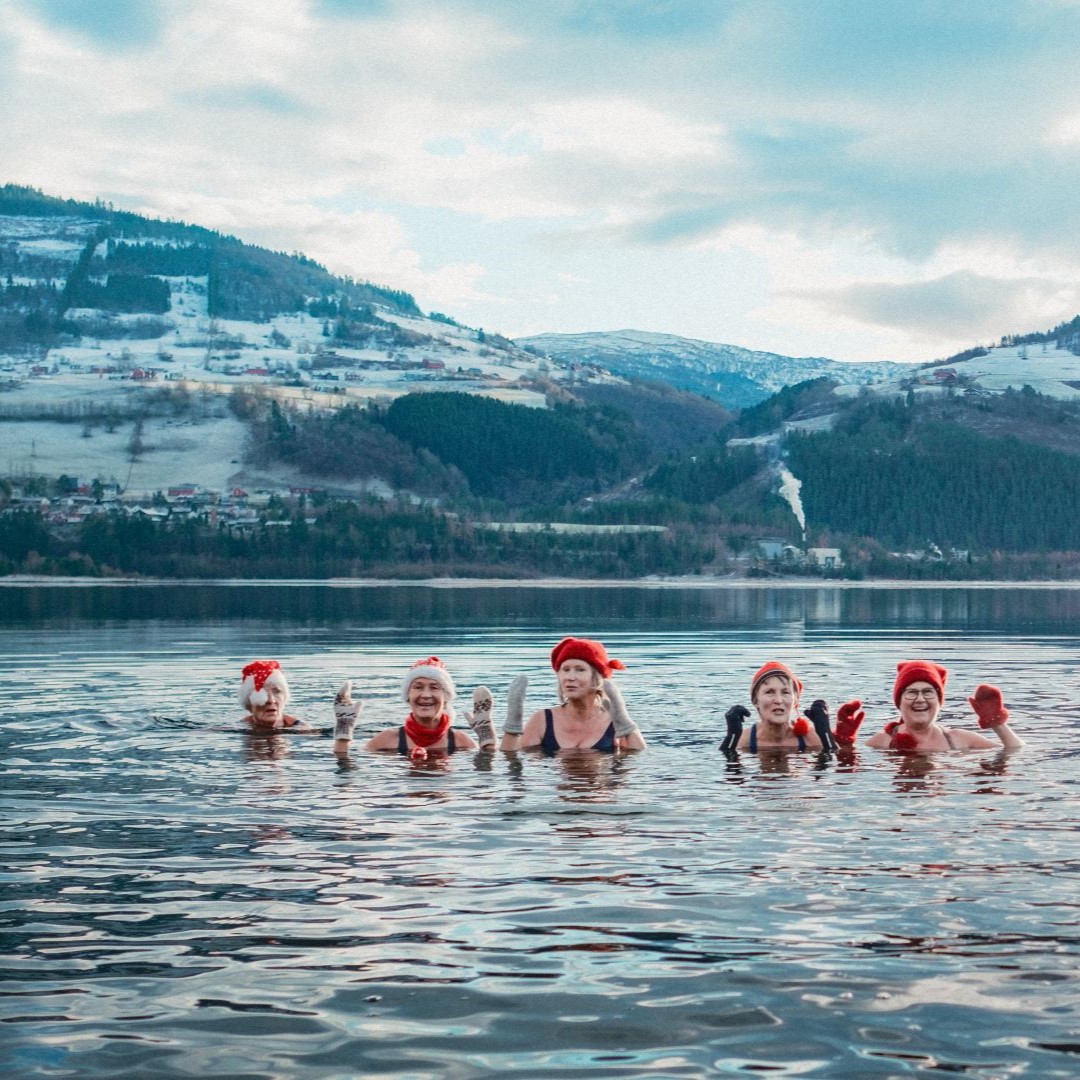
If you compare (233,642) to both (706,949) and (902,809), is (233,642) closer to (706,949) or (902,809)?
(902,809)

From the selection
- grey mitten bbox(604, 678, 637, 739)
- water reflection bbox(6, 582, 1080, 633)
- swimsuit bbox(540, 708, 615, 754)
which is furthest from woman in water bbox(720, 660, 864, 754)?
water reflection bbox(6, 582, 1080, 633)

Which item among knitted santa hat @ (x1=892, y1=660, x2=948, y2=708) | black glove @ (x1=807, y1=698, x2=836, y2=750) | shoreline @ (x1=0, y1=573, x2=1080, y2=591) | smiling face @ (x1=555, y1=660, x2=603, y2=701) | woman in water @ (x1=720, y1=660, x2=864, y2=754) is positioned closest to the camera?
smiling face @ (x1=555, y1=660, x2=603, y2=701)

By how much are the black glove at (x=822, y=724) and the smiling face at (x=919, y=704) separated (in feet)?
4.32

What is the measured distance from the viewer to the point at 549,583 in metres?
173

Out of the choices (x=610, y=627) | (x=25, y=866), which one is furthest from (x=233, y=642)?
(x=25, y=866)

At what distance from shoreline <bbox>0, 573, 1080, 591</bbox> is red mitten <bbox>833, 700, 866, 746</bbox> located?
138188 millimetres

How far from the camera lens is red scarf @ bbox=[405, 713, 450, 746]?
22.5m

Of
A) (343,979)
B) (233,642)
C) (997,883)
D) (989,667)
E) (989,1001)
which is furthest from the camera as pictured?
(233,642)

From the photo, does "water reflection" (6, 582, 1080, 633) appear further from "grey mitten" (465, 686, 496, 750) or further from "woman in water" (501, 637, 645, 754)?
"grey mitten" (465, 686, 496, 750)

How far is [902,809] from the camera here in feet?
A: 56.3

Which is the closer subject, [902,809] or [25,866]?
[25,866]

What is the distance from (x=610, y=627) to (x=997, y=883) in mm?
55505

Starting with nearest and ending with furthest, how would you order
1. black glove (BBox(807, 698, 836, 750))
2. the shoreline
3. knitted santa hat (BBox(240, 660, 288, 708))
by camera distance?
1. black glove (BBox(807, 698, 836, 750))
2. knitted santa hat (BBox(240, 660, 288, 708))
3. the shoreline

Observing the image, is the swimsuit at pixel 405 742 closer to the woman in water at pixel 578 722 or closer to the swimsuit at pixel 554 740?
the woman in water at pixel 578 722
